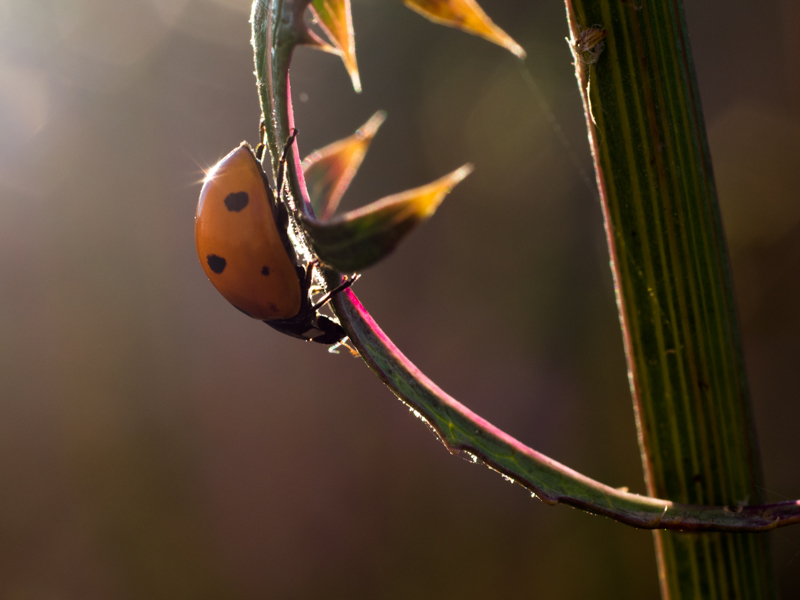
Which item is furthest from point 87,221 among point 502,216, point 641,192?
point 641,192

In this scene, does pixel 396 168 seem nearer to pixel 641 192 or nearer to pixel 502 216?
pixel 502 216

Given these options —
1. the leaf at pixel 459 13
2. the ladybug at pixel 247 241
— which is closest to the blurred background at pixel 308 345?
the ladybug at pixel 247 241

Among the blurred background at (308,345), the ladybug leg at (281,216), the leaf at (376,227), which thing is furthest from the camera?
the blurred background at (308,345)

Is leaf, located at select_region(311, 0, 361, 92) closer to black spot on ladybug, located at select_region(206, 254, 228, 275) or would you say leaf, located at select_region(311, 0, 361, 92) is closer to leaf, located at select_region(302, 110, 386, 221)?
leaf, located at select_region(302, 110, 386, 221)

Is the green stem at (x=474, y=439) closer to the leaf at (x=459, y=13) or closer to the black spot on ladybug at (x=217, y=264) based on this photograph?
the leaf at (x=459, y=13)

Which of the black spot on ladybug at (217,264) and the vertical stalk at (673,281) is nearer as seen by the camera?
the vertical stalk at (673,281)

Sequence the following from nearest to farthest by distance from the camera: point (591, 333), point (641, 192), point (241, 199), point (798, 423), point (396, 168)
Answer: point (641, 192) → point (241, 199) → point (798, 423) → point (591, 333) → point (396, 168)
